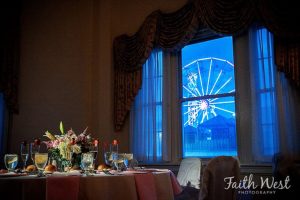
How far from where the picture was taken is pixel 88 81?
209 inches

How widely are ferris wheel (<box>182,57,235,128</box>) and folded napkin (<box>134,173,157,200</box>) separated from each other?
2308 millimetres

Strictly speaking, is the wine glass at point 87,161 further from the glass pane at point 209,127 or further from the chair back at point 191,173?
the glass pane at point 209,127

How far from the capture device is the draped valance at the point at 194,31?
3.55 meters

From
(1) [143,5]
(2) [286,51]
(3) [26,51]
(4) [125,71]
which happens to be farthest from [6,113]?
(2) [286,51]

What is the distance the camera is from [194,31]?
170 inches

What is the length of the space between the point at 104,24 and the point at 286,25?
2896 millimetres

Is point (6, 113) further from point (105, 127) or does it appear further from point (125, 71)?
point (125, 71)

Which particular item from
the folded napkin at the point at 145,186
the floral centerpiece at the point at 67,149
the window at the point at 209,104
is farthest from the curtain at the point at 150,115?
the folded napkin at the point at 145,186

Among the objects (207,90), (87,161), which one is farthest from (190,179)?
(87,161)

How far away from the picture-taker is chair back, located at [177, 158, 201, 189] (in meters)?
3.42

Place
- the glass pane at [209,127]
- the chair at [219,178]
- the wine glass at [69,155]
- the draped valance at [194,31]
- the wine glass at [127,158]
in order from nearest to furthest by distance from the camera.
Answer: the chair at [219,178] < the wine glass at [127,158] < the wine glass at [69,155] < the draped valance at [194,31] < the glass pane at [209,127]

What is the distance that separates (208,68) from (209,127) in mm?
817

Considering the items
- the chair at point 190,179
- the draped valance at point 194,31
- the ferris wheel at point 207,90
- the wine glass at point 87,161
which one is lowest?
the chair at point 190,179

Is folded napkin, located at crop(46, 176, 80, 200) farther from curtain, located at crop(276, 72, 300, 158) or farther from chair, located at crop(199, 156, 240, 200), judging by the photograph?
curtain, located at crop(276, 72, 300, 158)
